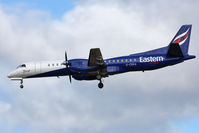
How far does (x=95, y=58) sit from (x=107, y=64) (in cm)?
235

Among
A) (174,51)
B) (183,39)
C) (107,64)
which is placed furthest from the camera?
(183,39)

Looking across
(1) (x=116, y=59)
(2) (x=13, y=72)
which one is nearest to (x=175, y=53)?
(1) (x=116, y=59)

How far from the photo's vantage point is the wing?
4881 cm

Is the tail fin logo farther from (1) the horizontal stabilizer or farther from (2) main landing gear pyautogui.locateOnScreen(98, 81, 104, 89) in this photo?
(2) main landing gear pyautogui.locateOnScreen(98, 81, 104, 89)

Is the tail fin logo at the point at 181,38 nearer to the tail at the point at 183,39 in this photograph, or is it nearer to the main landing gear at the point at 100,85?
the tail at the point at 183,39

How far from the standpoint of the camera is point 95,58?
4988cm

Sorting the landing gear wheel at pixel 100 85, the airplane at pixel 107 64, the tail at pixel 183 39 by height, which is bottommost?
the landing gear wheel at pixel 100 85

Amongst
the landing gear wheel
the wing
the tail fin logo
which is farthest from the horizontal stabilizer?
the landing gear wheel

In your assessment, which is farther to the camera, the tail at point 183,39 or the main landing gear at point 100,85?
the tail at point 183,39

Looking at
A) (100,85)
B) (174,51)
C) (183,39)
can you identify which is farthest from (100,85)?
(183,39)

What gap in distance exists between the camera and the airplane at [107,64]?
5081 cm

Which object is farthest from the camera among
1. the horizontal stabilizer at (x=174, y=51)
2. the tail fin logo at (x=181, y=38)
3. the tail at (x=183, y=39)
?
the tail fin logo at (x=181, y=38)

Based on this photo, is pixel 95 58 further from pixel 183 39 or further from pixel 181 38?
pixel 183 39

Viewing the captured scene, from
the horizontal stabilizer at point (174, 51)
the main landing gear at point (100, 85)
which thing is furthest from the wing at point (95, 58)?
the horizontal stabilizer at point (174, 51)
